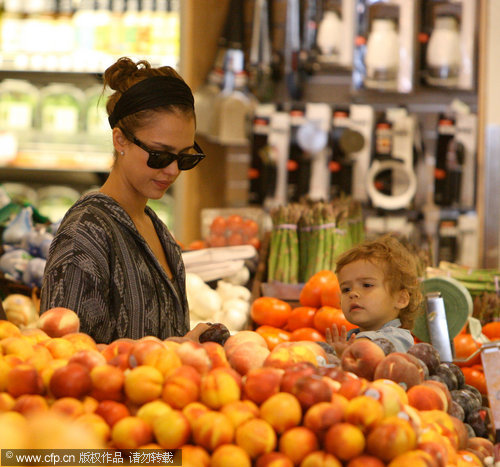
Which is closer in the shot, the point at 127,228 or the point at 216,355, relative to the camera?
the point at 216,355

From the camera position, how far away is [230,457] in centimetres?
99

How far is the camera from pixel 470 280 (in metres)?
2.93

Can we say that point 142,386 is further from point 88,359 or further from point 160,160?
point 160,160

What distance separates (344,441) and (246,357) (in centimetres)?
32

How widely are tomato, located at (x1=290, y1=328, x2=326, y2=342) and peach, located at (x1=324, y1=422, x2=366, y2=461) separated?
1589 millimetres

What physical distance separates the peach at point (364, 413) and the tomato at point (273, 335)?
147cm

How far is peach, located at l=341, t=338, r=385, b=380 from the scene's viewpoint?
1.30 meters

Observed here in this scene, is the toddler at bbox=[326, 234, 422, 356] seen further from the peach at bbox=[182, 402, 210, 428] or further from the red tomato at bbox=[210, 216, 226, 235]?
the red tomato at bbox=[210, 216, 226, 235]

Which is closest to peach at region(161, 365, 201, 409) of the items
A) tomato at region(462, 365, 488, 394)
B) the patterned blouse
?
the patterned blouse

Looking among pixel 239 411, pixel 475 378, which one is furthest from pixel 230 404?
pixel 475 378

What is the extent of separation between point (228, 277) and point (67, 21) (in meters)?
2.65

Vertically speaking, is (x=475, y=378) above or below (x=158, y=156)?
below

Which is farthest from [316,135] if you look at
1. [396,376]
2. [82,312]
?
[396,376]

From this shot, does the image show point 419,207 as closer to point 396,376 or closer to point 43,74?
point 43,74
